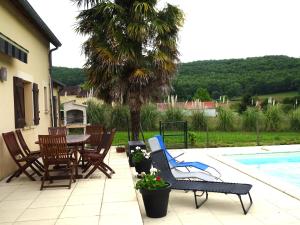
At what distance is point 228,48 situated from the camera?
37.1m

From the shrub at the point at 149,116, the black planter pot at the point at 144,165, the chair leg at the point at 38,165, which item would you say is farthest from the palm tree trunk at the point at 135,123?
the shrub at the point at 149,116

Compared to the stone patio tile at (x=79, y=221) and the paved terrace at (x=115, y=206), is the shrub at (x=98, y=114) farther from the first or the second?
the stone patio tile at (x=79, y=221)

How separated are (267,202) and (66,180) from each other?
3.67m

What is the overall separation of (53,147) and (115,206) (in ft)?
Result: 6.16

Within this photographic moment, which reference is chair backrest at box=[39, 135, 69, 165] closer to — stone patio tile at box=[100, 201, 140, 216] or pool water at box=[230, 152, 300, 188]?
stone patio tile at box=[100, 201, 140, 216]

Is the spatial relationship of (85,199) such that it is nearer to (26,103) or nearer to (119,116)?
(26,103)

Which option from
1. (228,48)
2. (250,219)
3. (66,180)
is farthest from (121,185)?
(228,48)

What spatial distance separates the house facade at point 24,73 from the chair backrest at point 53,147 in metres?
1.43

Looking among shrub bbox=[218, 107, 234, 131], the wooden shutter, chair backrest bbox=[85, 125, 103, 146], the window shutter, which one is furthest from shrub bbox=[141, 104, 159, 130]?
the wooden shutter

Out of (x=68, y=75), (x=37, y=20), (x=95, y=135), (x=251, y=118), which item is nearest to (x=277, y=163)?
(x=95, y=135)

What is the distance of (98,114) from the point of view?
1586cm

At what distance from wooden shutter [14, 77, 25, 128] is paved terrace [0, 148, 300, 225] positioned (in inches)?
76.8

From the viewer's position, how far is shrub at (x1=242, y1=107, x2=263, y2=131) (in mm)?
16281

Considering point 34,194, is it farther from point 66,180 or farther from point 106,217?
point 106,217
